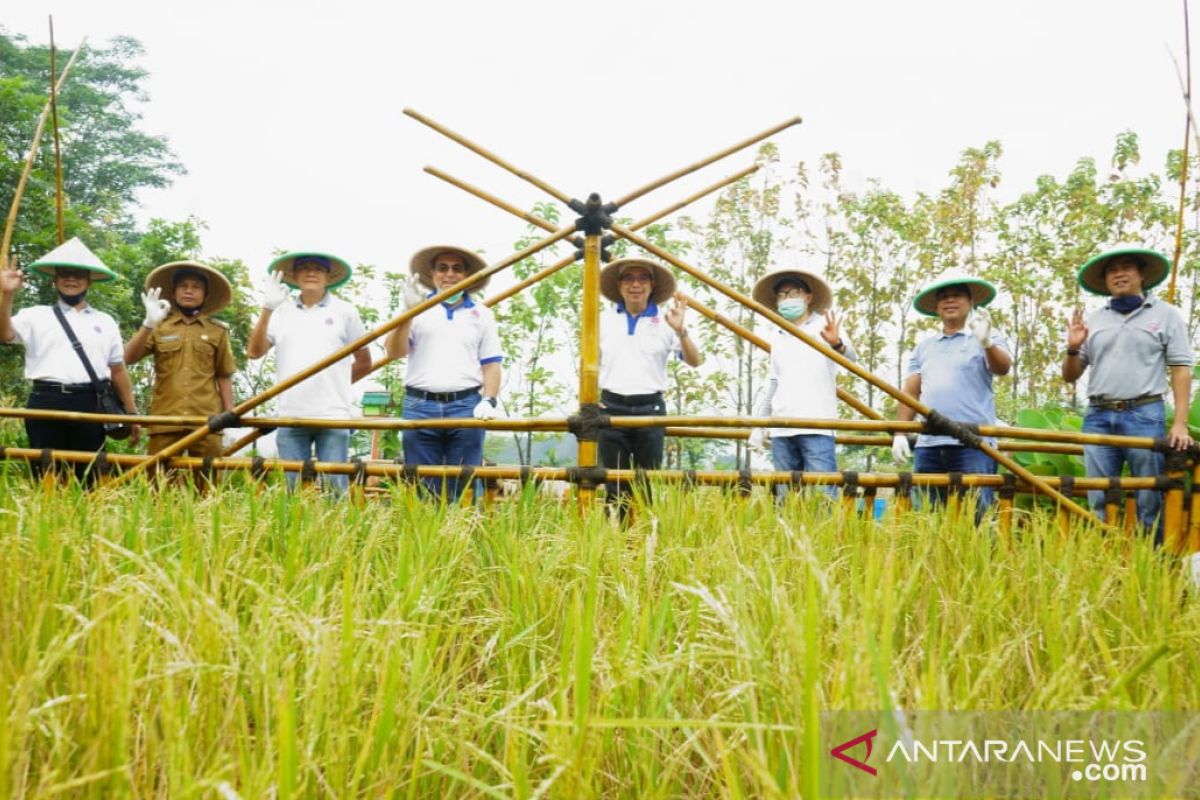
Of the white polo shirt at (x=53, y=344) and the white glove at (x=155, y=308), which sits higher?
the white glove at (x=155, y=308)

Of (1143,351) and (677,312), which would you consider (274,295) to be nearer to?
(677,312)

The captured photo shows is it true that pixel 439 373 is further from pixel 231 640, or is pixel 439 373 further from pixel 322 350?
pixel 231 640

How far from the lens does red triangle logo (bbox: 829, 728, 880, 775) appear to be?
0.95 metres

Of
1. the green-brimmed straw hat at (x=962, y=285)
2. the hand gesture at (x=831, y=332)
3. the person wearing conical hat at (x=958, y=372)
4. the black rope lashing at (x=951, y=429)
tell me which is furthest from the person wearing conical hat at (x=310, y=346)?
the green-brimmed straw hat at (x=962, y=285)

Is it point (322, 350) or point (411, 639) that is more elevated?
point (322, 350)

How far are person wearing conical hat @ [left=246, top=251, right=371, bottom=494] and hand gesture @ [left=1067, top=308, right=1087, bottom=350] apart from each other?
12.1ft

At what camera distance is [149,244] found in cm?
1170

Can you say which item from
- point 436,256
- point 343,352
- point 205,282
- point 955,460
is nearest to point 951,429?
point 955,460

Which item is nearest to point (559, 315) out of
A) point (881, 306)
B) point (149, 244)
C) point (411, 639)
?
point (881, 306)

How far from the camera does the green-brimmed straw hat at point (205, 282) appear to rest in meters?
4.58

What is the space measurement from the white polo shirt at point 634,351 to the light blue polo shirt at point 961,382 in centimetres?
135

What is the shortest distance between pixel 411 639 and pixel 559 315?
996 cm

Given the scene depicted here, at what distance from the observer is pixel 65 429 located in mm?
4258

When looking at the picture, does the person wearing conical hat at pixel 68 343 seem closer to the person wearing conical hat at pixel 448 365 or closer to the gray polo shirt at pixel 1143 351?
the person wearing conical hat at pixel 448 365
